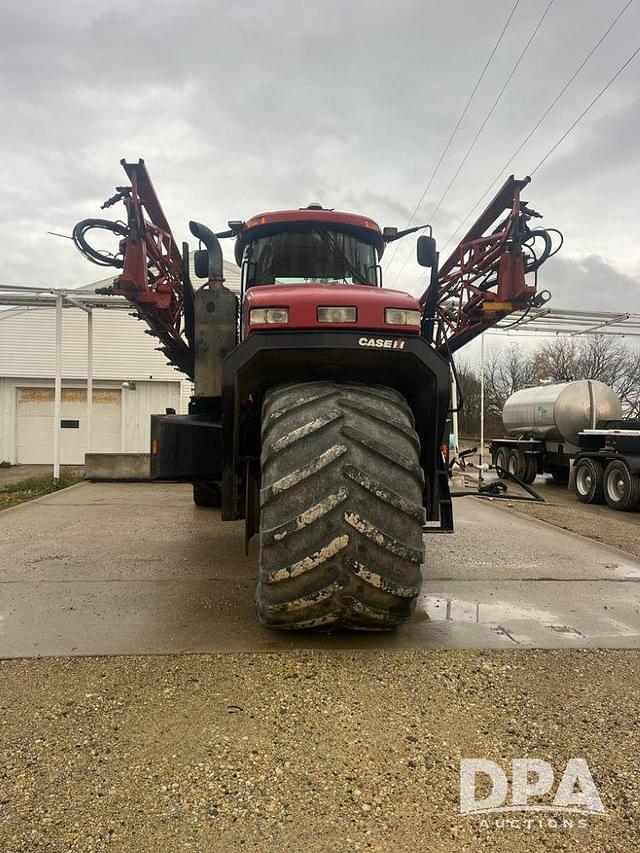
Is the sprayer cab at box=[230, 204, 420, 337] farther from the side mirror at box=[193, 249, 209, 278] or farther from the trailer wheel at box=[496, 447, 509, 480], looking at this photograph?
the trailer wheel at box=[496, 447, 509, 480]

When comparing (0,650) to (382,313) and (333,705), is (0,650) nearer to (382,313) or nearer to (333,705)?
(333,705)

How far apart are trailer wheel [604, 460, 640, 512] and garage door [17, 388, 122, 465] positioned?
1404 cm

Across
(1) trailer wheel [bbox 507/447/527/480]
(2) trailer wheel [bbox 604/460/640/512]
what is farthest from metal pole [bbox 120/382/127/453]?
(2) trailer wheel [bbox 604/460/640/512]

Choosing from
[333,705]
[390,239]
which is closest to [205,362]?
[390,239]

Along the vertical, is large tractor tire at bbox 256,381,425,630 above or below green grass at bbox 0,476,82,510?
above

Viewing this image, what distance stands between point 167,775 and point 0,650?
169 cm

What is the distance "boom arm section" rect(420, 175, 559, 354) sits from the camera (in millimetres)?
7773

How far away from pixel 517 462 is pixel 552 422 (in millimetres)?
2199

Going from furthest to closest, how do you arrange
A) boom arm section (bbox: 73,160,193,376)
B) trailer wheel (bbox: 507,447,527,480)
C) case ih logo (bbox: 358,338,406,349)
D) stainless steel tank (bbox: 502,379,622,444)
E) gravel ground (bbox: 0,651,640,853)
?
trailer wheel (bbox: 507,447,527,480) < stainless steel tank (bbox: 502,379,622,444) < boom arm section (bbox: 73,160,193,376) < case ih logo (bbox: 358,338,406,349) < gravel ground (bbox: 0,651,640,853)

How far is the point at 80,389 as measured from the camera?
18625 millimetres

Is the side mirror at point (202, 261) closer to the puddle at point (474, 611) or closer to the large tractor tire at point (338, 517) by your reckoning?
the large tractor tire at point (338, 517)

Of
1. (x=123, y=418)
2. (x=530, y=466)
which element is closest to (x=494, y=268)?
(x=530, y=466)

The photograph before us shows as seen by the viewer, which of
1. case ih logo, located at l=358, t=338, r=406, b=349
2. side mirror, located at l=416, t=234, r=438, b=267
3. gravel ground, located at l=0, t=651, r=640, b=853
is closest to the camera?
gravel ground, located at l=0, t=651, r=640, b=853

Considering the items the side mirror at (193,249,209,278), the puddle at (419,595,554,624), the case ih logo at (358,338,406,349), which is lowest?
the puddle at (419,595,554,624)
